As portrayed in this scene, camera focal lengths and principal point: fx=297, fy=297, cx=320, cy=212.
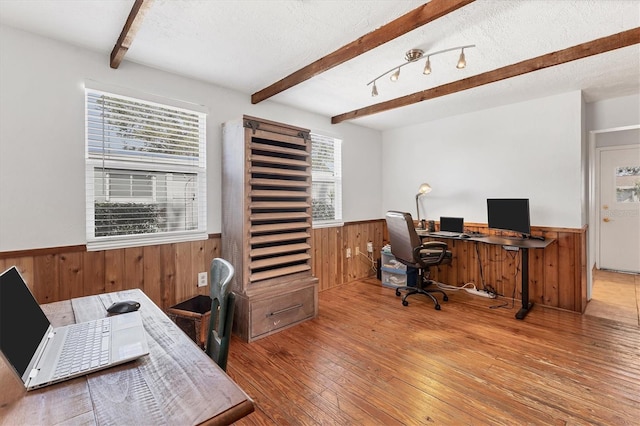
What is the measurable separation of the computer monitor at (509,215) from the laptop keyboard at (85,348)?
363 cm

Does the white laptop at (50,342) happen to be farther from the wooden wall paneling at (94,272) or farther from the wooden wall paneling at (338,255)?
the wooden wall paneling at (338,255)

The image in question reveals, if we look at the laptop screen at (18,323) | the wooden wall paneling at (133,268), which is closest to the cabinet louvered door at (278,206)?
the wooden wall paneling at (133,268)

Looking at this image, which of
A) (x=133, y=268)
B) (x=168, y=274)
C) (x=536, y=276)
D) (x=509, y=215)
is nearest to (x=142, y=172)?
(x=133, y=268)

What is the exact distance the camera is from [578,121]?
122 inches

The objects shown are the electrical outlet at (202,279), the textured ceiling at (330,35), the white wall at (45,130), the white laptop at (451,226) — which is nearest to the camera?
the textured ceiling at (330,35)

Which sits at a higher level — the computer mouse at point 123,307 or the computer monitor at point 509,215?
the computer monitor at point 509,215

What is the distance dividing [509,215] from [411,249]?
3.84 feet

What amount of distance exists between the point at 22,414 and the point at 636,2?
3.24 metres

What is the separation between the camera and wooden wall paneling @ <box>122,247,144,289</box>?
2.38 metres

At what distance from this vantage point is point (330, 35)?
6.74ft

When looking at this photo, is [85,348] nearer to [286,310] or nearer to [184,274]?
[184,274]

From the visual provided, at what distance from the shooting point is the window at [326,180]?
155 inches

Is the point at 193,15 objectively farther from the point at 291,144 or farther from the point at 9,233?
the point at 9,233

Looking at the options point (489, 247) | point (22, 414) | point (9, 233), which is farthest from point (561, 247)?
point (9, 233)
